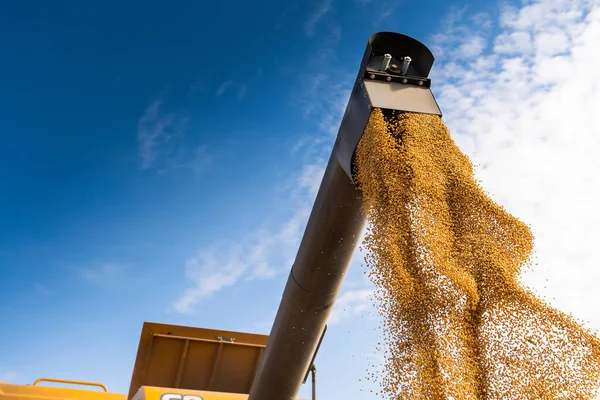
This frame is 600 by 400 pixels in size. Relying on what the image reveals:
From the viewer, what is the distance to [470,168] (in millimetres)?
3152

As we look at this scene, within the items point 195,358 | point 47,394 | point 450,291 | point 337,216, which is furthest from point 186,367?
point 450,291

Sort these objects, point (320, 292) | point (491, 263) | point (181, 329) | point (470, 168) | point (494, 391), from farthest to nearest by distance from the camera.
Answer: point (181, 329)
point (320, 292)
point (470, 168)
point (491, 263)
point (494, 391)

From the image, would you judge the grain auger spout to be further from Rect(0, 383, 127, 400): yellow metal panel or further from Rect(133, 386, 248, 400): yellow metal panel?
Rect(0, 383, 127, 400): yellow metal panel

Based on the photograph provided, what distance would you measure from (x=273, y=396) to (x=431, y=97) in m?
2.13

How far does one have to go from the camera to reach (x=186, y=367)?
174 inches

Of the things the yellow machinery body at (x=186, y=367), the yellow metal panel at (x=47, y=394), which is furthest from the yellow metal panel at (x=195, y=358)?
the yellow metal panel at (x=47, y=394)

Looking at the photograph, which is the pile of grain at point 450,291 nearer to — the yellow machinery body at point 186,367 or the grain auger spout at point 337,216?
the grain auger spout at point 337,216

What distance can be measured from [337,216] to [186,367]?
207 cm

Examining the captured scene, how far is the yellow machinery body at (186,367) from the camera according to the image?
4164 millimetres

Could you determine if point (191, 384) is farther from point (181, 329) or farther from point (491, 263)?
point (491, 263)

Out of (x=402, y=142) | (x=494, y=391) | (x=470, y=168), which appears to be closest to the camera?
(x=494, y=391)

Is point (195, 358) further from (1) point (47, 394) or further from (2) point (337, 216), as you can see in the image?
(2) point (337, 216)

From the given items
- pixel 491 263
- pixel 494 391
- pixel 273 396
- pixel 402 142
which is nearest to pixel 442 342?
pixel 494 391

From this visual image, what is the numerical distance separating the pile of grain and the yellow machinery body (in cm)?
201
